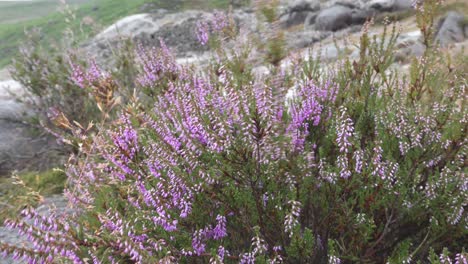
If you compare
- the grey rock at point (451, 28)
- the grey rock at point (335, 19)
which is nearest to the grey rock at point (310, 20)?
the grey rock at point (335, 19)

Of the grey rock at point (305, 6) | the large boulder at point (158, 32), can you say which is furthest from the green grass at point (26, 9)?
the grey rock at point (305, 6)

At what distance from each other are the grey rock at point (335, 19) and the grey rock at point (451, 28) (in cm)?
659

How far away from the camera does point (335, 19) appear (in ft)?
67.5

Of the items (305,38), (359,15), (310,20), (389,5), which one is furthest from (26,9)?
(305,38)

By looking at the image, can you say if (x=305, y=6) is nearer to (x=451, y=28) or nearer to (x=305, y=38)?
(x=305, y=38)

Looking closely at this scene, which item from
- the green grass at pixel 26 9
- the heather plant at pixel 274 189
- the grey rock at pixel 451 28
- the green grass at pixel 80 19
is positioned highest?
the heather plant at pixel 274 189

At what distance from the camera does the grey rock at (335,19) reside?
2038 cm

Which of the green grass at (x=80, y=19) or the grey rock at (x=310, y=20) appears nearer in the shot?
the green grass at (x=80, y=19)

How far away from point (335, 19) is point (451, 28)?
7958 mm

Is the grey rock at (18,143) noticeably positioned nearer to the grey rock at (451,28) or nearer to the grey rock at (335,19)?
the grey rock at (451,28)

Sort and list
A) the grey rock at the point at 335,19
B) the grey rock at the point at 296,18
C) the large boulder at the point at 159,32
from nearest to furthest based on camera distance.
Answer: the large boulder at the point at 159,32, the grey rock at the point at 335,19, the grey rock at the point at 296,18

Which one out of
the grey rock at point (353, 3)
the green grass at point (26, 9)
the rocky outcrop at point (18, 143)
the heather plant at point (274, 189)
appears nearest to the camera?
the heather plant at point (274, 189)

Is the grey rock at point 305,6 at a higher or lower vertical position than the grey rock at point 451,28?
lower

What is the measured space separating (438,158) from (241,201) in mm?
1199
